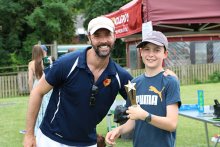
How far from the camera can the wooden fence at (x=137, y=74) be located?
22516 millimetres

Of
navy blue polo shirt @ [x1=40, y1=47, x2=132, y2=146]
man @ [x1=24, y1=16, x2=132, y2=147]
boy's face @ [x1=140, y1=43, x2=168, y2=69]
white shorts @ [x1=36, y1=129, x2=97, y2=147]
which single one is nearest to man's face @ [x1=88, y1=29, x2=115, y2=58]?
man @ [x1=24, y1=16, x2=132, y2=147]

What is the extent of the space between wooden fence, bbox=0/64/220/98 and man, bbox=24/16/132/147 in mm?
18918

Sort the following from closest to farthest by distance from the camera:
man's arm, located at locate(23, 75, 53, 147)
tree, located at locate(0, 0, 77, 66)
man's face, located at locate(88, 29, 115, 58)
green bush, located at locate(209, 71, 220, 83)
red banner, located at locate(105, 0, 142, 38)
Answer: man's face, located at locate(88, 29, 115, 58) → man's arm, located at locate(23, 75, 53, 147) → red banner, located at locate(105, 0, 142, 38) → green bush, located at locate(209, 71, 220, 83) → tree, located at locate(0, 0, 77, 66)

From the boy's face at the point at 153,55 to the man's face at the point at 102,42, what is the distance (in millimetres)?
306

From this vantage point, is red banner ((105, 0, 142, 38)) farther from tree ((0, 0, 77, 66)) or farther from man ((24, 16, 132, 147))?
tree ((0, 0, 77, 66))

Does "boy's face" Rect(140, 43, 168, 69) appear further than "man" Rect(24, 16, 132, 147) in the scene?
No

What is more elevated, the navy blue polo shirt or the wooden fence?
the navy blue polo shirt

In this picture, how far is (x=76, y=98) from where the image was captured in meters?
3.75

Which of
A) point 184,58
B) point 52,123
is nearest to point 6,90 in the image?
point 184,58

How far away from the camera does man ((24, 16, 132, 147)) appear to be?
12.1ft

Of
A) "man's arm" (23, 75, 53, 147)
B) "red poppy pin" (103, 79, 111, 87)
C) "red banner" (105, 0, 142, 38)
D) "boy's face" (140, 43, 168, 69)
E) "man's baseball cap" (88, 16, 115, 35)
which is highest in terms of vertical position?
"red banner" (105, 0, 142, 38)

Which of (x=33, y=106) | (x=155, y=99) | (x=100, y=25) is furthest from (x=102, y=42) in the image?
(x=33, y=106)

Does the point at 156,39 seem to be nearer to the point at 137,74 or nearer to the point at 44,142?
the point at 44,142

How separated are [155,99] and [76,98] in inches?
28.8
